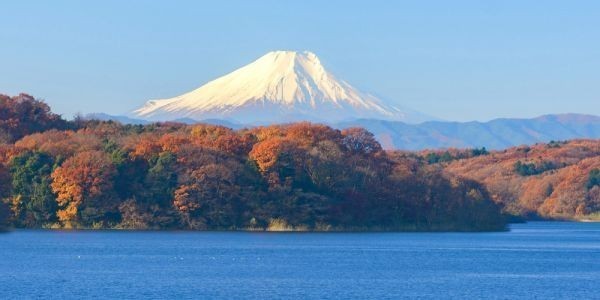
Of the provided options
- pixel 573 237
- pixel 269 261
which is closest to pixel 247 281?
pixel 269 261

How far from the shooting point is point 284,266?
56.0m

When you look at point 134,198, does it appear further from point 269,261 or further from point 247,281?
point 247,281

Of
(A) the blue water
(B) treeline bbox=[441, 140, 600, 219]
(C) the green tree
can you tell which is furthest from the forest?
(B) treeline bbox=[441, 140, 600, 219]

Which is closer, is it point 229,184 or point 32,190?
point 32,190

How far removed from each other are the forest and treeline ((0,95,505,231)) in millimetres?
86

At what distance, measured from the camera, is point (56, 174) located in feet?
266

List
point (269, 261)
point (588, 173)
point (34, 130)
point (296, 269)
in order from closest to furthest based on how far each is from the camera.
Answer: point (296, 269), point (269, 261), point (34, 130), point (588, 173)

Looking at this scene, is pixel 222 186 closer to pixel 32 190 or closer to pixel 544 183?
pixel 32 190

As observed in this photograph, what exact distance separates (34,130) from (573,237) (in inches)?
1634

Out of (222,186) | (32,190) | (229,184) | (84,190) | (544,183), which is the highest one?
(544,183)

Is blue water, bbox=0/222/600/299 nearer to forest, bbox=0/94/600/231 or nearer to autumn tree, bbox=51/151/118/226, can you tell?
autumn tree, bbox=51/151/118/226

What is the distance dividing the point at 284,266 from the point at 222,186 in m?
27.0

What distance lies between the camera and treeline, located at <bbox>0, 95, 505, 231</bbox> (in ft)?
268

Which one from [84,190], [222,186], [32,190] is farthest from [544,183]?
[32,190]
